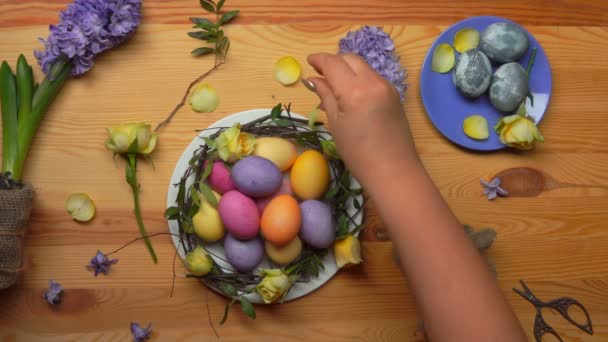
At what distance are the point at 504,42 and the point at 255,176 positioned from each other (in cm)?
39

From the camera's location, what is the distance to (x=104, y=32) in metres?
0.71

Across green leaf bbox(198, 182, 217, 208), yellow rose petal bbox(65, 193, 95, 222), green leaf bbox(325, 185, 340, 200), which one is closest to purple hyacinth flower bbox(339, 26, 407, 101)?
green leaf bbox(325, 185, 340, 200)

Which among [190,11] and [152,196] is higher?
[190,11]

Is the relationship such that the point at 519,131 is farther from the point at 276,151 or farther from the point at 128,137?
the point at 128,137

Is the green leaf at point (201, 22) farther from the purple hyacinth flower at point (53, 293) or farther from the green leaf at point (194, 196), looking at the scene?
the purple hyacinth flower at point (53, 293)

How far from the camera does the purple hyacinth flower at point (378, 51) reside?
71cm

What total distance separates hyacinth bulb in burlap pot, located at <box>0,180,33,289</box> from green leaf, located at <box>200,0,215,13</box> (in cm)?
32

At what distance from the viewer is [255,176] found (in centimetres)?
63

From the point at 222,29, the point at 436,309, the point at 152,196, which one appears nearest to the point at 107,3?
the point at 222,29

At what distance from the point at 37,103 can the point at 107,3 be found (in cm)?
16

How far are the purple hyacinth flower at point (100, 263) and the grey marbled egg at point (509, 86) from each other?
0.56 m

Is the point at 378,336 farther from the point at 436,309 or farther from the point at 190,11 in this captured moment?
the point at 190,11

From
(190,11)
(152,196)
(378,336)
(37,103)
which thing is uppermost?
(190,11)

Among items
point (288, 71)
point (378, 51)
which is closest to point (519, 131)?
point (378, 51)
